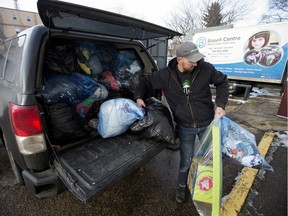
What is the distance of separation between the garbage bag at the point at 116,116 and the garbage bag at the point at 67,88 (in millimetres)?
346

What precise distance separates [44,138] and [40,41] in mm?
853

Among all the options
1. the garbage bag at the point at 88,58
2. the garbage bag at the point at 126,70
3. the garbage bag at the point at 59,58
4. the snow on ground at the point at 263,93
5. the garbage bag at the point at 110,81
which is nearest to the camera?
the garbage bag at the point at 59,58

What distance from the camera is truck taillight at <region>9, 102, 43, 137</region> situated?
1406mm

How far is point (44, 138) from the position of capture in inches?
59.8

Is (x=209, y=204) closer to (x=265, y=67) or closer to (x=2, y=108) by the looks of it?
(x=2, y=108)

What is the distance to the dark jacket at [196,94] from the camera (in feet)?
5.89

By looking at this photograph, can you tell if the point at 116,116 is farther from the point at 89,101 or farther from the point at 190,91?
the point at 190,91

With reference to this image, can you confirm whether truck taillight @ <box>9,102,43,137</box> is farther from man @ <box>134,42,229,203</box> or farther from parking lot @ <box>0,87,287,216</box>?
man @ <box>134,42,229,203</box>

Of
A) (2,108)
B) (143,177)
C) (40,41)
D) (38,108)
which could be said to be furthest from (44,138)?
(143,177)

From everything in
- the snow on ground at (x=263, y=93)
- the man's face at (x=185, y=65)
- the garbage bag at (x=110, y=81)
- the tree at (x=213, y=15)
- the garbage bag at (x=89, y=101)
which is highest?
the tree at (x=213, y=15)

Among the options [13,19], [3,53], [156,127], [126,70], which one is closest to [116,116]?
[156,127]

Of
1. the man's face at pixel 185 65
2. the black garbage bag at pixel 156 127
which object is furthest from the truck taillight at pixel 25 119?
the man's face at pixel 185 65

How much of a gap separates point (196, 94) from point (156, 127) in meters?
0.54

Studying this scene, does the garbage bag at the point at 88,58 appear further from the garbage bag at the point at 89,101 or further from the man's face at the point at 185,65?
the man's face at the point at 185,65
